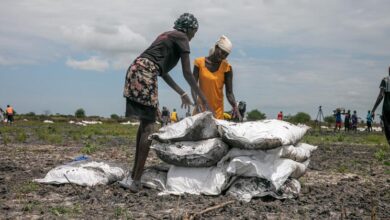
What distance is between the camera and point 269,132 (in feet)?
16.2

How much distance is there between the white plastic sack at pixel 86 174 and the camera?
5.46 metres

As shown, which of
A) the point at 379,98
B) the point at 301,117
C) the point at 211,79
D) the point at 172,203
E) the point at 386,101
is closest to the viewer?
the point at 172,203

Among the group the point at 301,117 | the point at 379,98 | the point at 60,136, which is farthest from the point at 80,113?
the point at 379,98

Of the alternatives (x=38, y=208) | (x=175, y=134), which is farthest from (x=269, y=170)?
(x=38, y=208)

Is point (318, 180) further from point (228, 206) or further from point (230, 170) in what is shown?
point (228, 206)

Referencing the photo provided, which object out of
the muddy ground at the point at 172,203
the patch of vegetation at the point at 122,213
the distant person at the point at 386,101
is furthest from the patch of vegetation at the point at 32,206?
the distant person at the point at 386,101

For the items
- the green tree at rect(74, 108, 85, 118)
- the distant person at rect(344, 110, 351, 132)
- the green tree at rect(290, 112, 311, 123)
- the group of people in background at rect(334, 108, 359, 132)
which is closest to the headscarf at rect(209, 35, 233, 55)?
the group of people in background at rect(334, 108, 359, 132)

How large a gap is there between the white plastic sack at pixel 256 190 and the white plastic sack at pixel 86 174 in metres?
1.38

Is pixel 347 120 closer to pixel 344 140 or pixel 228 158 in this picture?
pixel 344 140

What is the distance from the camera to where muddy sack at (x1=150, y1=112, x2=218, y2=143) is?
5.13 m

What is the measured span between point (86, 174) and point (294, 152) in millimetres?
2143

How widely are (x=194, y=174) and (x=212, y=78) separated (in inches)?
43.1

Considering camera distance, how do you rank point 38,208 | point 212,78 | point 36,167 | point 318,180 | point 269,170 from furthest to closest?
point 36,167 → point 318,180 → point 212,78 → point 269,170 → point 38,208

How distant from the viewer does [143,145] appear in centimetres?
517
